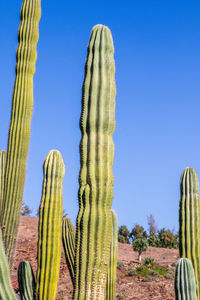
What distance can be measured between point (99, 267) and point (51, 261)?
7.34ft

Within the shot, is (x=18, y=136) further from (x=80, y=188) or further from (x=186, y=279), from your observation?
(x=186, y=279)

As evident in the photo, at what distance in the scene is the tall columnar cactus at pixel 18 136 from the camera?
8609mm

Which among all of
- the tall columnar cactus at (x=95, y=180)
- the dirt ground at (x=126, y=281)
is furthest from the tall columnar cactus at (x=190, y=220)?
the dirt ground at (x=126, y=281)

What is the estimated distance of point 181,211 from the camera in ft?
25.8

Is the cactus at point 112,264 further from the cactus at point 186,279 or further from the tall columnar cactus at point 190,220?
the cactus at point 186,279

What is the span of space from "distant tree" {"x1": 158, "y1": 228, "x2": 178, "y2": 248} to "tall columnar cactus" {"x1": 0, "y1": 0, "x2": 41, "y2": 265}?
20.6 metres

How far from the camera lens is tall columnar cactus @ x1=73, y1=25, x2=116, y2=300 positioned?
5195mm

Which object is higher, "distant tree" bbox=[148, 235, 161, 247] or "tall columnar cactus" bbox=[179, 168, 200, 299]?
"distant tree" bbox=[148, 235, 161, 247]

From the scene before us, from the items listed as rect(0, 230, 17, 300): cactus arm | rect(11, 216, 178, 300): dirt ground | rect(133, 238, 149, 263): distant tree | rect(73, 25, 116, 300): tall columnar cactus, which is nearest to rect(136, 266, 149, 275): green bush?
rect(11, 216, 178, 300): dirt ground

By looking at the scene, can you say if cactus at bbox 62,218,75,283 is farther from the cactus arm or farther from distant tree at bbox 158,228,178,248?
distant tree at bbox 158,228,178,248

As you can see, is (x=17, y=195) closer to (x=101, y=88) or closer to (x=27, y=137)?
(x=27, y=137)

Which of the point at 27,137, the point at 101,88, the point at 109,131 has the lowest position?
the point at 109,131

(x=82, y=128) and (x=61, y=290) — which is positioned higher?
(x=82, y=128)

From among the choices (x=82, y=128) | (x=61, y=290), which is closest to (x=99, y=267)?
(x=82, y=128)
